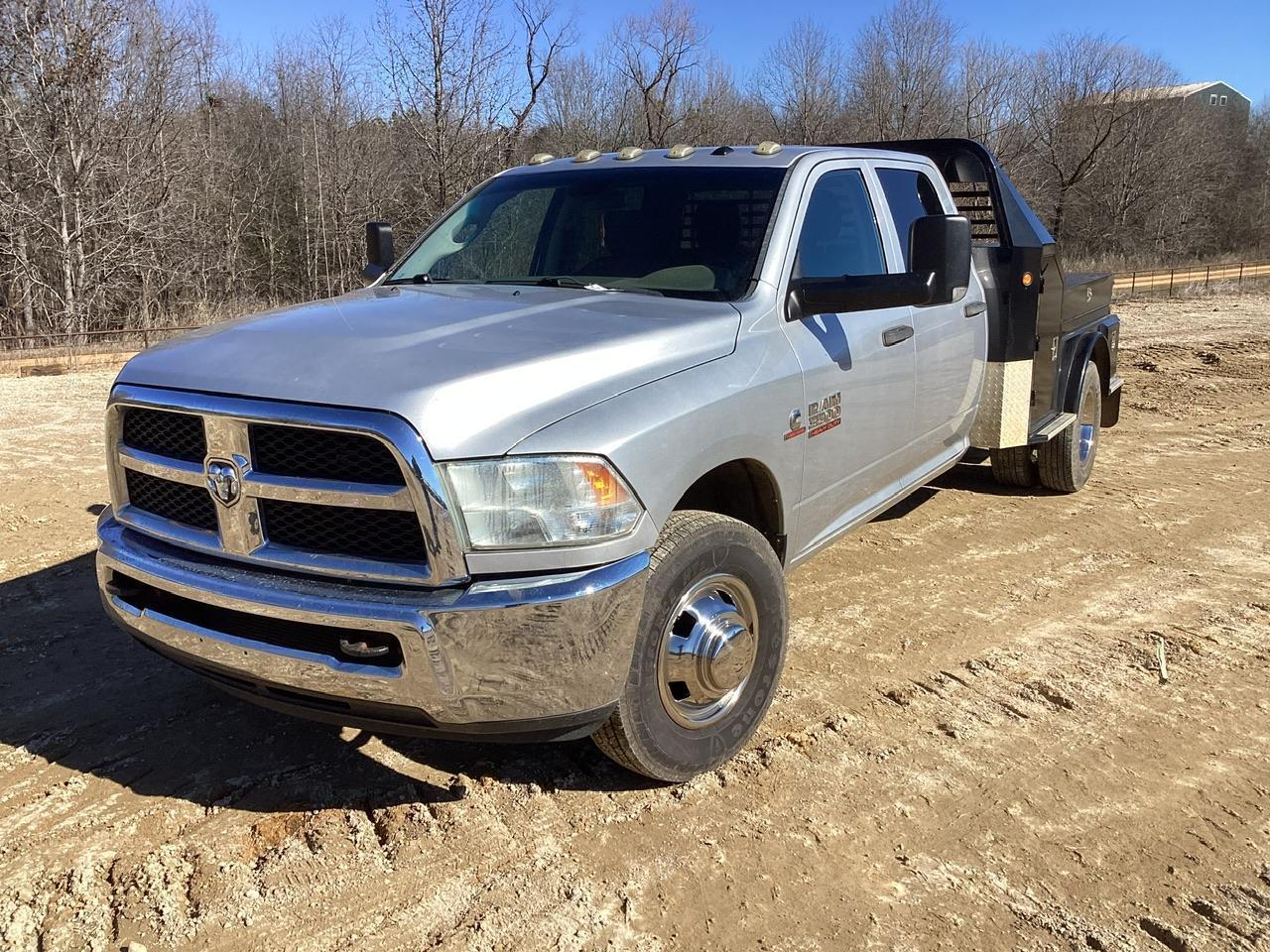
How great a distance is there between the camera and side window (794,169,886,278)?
373cm

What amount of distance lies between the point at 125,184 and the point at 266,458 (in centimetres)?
2259

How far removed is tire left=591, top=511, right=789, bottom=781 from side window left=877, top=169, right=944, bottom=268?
72.6 inches

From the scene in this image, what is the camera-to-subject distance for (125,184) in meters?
21.6

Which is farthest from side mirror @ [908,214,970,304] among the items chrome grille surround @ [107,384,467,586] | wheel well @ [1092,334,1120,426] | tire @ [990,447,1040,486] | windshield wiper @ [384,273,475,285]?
wheel well @ [1092,334,1120,426]

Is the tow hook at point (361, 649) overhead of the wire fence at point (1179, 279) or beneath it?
beneath

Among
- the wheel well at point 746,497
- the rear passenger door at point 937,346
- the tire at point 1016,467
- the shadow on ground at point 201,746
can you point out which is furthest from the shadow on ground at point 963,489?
the shadow on ground at point 201,746

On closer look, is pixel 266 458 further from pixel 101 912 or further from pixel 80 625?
pixel 80 625

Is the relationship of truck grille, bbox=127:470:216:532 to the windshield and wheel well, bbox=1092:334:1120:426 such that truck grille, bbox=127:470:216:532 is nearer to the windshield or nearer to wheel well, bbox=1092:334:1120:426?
the windshield

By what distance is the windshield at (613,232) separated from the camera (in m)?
3.59

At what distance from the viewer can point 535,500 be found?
246cm

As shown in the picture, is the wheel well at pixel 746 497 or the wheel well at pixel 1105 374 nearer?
the wheel well at pixel 746 497

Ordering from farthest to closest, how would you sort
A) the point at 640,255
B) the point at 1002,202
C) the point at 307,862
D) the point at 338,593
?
1. the point at 1002,202
2. the point at 640,255
3. the point at 307,862
4. the point at 338,593

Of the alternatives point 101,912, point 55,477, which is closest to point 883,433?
point 101,912

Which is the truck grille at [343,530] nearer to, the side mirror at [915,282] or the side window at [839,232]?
the side mirror at [915,282]
